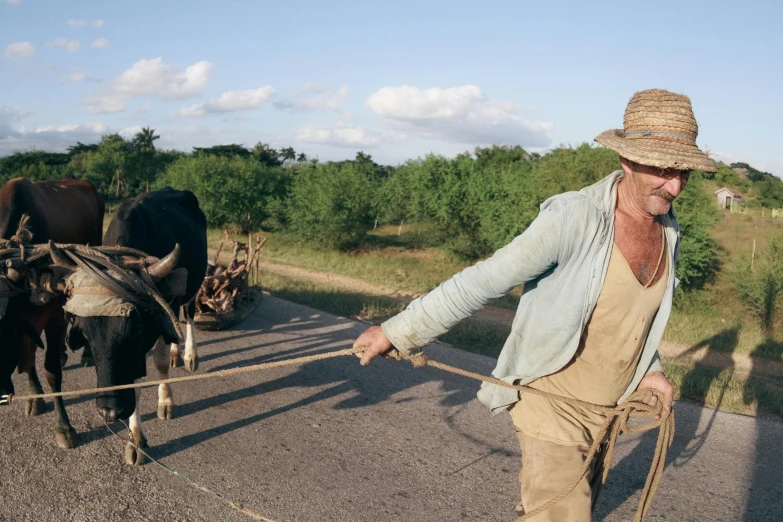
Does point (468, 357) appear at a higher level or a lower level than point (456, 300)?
lower

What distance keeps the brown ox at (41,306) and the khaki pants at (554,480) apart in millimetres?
3663

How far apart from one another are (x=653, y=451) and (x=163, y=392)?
425 centimetres

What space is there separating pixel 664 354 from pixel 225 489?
7761 millimetres

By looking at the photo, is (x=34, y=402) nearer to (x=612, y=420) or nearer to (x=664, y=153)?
(x=612, y=420)

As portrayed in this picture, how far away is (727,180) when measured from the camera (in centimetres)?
3538

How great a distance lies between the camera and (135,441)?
16.1 ft

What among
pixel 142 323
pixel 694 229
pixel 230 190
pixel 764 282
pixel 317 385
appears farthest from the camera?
pixel 230 190

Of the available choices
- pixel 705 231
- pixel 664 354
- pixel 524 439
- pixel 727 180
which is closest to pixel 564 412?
pixel 524 439

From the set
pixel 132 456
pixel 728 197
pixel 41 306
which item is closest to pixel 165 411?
pixel 132 456

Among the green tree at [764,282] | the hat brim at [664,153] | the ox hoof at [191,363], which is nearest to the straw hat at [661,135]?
the hat brim at [664,153]

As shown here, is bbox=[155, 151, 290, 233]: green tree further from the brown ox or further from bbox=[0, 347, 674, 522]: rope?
bbox=[0, 347, 674, 522]: rope

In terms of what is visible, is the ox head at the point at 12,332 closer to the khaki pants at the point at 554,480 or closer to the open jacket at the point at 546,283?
the open jacket at the point at 546,283

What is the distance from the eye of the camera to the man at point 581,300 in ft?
8.48

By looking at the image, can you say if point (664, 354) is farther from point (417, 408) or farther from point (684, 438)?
point (417, 408)
